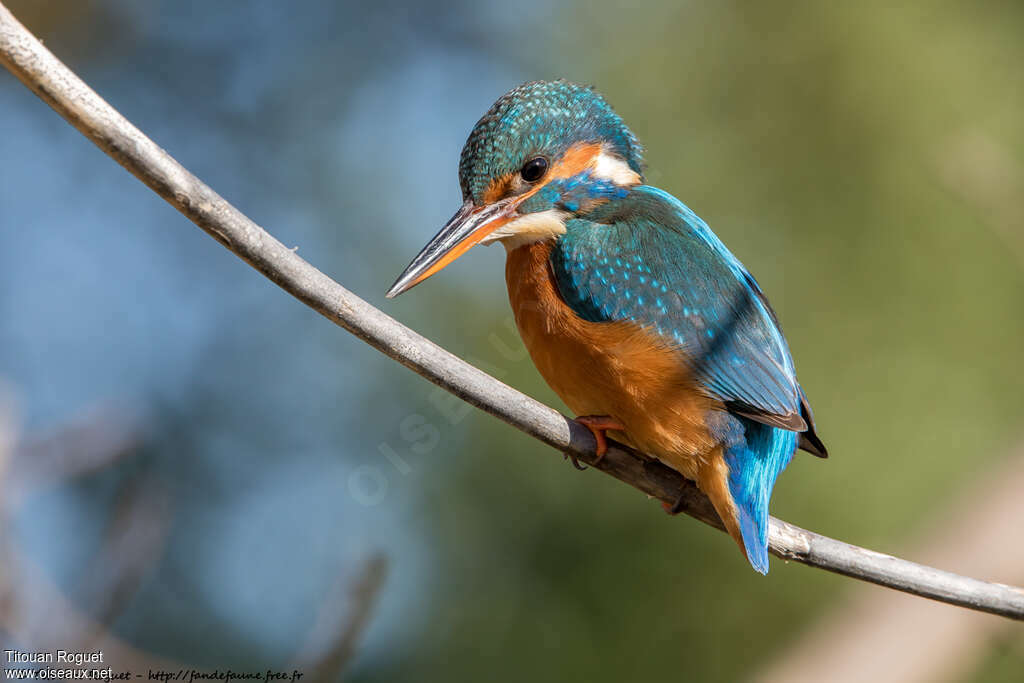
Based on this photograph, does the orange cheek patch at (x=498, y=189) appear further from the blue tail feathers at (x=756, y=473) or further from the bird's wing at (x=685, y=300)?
the blue tail feathers at (x=756, y=473)

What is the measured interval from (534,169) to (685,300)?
0.57m

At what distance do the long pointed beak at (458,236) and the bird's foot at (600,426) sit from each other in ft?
1.78

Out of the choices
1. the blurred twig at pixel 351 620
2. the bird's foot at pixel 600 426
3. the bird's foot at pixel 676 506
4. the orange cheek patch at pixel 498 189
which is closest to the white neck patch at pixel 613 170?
the orange cheek patch at pixel 498 189

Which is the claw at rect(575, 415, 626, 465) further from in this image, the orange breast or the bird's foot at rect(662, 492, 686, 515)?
the bird's foot at rect(662, 492, 686, 515)

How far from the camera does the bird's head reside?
2.64 m

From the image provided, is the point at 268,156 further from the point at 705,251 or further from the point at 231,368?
the point at 705,251

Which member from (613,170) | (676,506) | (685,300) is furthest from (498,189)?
(676,506)

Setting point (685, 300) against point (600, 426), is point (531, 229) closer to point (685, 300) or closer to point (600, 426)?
point (685, 300)

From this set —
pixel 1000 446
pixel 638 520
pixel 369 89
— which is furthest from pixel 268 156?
pixel 1000 446

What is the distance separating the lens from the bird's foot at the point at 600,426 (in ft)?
7.62

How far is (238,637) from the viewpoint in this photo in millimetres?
6328

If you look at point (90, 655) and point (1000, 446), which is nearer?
point (90, 655)

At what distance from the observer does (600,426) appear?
2.45 meters

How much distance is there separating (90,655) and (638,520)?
3.34 meters
